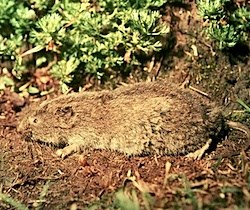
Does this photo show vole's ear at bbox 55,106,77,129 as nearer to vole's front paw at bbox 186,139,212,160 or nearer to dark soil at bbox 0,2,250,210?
dark soil at bbox 0,2,250,210

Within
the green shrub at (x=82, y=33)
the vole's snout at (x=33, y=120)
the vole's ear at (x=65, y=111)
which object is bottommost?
the vole's snout at (x=33, y=120)

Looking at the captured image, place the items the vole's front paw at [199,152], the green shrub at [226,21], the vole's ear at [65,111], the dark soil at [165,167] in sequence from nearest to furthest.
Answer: the dark soil at [165,167]
the vole's front paw at [199,152]
the green shrub at [226,21]
the vole's ear at [65,111]

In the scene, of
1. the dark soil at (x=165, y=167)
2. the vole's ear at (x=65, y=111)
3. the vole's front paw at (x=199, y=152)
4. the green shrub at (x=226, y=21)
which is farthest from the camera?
the vole's ear at (x=65, y=111)

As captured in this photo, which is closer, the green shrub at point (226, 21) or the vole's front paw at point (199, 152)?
the vole's front paw at point (199, 152)

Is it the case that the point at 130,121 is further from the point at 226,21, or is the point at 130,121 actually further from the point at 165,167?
the point at 226,21

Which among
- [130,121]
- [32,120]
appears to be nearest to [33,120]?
A: [32,120]

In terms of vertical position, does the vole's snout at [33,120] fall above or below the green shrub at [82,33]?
below

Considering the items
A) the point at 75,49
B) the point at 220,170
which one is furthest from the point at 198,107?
the point at 75,49

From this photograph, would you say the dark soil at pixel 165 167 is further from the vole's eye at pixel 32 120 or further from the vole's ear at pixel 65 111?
the vole's ear at pixel 65 111

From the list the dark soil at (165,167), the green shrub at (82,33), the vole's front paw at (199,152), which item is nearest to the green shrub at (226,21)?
the dark soil at (165,167)
